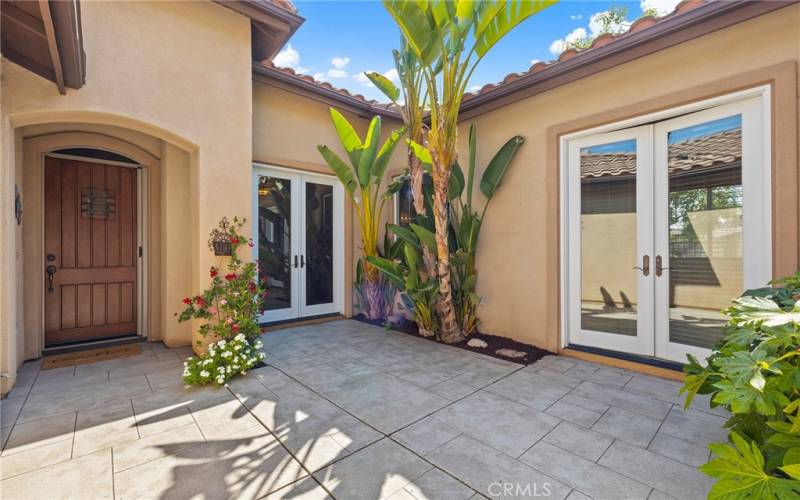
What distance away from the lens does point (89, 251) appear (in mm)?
5094

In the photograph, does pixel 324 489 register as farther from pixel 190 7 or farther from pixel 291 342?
pixel 190 7

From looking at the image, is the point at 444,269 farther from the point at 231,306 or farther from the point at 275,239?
the point at 275,239

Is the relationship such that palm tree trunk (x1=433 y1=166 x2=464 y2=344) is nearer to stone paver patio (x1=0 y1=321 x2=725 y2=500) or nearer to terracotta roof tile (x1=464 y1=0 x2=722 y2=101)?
stone paver patio (x1=0 y1=321 x2=725 y2=500)

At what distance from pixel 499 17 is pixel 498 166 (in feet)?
6.33

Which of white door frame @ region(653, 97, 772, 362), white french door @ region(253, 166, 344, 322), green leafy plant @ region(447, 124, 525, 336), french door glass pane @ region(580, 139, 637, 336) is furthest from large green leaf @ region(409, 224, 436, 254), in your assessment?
white door frame @ region(653, 97, 772, 362)

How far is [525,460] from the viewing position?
2525 mm

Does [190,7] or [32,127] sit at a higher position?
[190,7]

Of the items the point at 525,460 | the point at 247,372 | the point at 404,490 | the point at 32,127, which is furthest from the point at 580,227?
the point at 32,127

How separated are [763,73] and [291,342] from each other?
6.45 m

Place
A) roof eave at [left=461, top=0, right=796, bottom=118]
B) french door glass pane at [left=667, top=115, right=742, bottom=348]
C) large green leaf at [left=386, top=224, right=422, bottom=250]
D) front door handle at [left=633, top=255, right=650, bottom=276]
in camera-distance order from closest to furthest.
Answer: roof eave at [left=461, top=0, right=796, bottom=118] < french door glass pane at [left=667, top=115, right=742, bottom=348] < front door handle at [left=633, top=255, right=650, bottom=276] < large green leaf at [left=386, top=224, right=422, bottom=250]

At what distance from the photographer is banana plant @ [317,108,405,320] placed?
5.63 metres

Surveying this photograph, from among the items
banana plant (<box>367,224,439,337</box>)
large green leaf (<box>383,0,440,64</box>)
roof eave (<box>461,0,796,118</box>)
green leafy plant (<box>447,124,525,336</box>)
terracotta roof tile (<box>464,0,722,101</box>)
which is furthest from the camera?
banana plant (<box>367,224,439,337</box>)

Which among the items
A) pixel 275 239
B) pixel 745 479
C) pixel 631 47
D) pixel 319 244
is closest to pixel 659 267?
pixel 631 47

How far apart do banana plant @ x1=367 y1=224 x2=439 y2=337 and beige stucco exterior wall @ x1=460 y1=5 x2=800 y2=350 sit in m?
0.89
